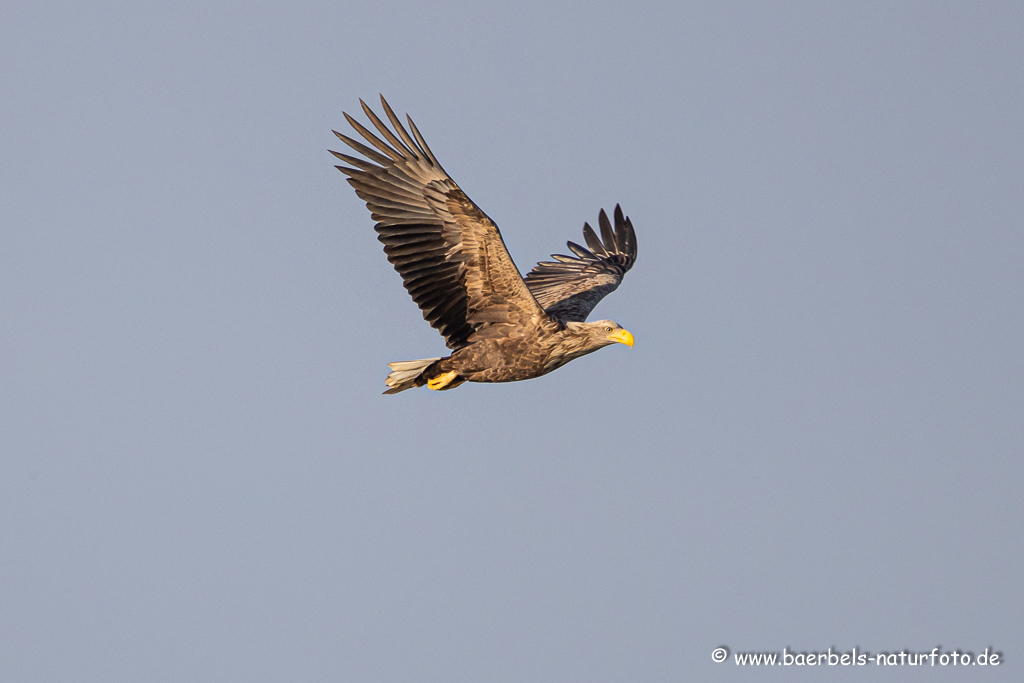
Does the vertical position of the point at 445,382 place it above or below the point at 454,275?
below

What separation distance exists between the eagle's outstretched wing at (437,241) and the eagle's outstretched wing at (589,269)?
7.11 ft

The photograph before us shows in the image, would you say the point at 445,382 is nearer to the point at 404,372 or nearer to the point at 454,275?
the point at 404,372

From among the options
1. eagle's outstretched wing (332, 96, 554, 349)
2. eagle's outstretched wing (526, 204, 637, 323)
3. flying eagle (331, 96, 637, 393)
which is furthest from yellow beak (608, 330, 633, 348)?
eagle's outstretched wing (526, 204, 637, 323)

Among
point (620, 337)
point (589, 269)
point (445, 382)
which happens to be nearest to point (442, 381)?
point (445, 382)

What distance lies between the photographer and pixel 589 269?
17.0m

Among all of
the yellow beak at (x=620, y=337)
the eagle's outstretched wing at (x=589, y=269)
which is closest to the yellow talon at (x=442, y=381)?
the yellow beak at (x=620, y=337)

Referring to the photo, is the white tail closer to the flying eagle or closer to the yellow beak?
the flying eagle

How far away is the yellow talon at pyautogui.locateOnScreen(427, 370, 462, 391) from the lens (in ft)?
43.6

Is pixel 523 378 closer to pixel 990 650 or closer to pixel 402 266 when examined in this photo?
pixel 402 266

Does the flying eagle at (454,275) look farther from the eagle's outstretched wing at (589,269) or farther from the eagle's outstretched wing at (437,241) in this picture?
the eagle's outstretched wing at (589,269)

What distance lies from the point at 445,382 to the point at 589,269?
4316 mm

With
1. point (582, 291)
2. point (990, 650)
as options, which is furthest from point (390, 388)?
point (990, 650)

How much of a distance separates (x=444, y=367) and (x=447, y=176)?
204 cm

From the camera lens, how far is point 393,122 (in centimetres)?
1273
